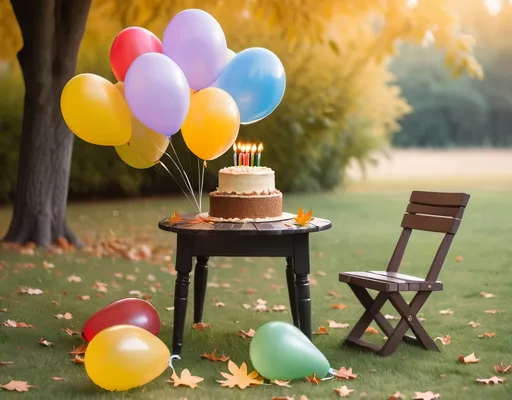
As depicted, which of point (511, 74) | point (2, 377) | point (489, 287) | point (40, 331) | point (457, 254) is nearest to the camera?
point (2, 377)

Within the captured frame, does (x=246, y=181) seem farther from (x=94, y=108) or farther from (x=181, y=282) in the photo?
(x=94, y=108)

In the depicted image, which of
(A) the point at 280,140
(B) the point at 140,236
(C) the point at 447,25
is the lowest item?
(B) the point at 140,236

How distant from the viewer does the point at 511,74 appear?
3322 centimetres

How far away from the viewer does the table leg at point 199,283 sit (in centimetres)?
570

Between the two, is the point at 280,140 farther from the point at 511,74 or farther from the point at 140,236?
the point at 511,74

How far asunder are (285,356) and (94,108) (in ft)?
5.82

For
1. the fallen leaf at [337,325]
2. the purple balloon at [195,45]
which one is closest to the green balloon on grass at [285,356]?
the fallen leaf at [337,325]

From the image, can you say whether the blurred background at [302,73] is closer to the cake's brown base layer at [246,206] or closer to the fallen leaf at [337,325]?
the fallen leaf at [337,325]

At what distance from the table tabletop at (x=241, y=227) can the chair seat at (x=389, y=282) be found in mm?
389

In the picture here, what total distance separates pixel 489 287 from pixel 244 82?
3433 mm

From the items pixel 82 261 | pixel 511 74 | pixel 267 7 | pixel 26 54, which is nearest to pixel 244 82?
pixel 82 261

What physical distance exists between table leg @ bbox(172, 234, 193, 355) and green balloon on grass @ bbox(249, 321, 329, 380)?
60cm

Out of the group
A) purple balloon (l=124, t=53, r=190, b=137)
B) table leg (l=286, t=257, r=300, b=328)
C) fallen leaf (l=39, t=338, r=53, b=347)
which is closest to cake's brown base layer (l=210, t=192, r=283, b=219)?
purple balloon (l=124, t=53, r=190, b=137)

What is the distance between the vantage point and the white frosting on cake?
4848 mm
